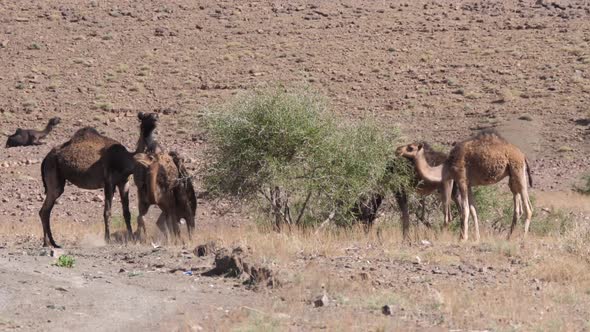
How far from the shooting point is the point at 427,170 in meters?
20.0

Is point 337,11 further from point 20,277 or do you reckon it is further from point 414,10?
point 20,277

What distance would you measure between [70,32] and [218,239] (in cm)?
3552

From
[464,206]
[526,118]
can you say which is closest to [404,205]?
[464,206]

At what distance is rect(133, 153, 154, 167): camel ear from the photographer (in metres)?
19.2

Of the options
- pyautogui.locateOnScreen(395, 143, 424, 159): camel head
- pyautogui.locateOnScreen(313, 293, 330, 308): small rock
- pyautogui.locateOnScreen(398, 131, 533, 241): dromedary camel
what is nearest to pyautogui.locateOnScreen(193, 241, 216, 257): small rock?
pyautogui.locateOnScreen(313, 293, 330, 308): small rock

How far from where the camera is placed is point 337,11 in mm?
54062

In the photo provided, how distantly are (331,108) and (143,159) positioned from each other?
32.0 ft

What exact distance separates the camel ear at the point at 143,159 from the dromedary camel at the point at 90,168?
0.97ft

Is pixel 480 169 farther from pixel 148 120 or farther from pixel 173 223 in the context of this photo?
pixel 148 120

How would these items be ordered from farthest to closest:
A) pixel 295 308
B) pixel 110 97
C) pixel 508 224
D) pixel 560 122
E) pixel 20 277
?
1. pixel 110 97
2. pixel 560 122
3. pixel 508 224
4. pixel 20 277
5. pixel 295 308

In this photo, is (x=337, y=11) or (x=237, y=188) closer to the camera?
(x=237, y=188)

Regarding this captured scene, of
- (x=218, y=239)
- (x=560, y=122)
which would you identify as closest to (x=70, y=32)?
(x=560, y=122)

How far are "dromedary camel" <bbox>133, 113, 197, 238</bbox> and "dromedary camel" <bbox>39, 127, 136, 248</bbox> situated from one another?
264 millimetres

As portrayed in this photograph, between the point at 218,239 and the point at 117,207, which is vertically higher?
the point at 218,239
